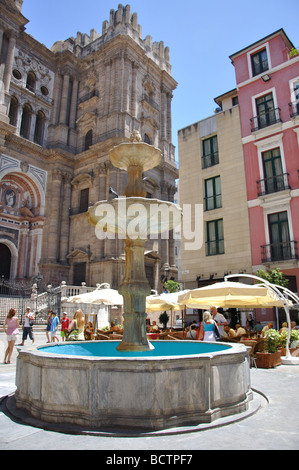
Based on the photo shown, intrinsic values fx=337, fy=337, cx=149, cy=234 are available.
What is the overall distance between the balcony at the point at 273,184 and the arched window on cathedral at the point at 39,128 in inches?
777

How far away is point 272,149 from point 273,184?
6.82ft

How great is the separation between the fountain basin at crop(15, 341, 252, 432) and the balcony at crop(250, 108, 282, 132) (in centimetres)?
1755

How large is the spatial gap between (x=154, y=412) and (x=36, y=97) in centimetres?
3038

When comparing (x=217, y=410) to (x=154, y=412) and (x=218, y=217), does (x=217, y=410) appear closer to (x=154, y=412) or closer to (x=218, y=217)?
(x=154, y=412)

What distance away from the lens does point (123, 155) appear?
777 cm

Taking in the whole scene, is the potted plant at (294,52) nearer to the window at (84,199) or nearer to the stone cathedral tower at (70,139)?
the stone cathedral tower at (70,139)

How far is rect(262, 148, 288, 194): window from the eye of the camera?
59.3 ft

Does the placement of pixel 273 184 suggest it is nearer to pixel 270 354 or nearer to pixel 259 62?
pixel 259 62

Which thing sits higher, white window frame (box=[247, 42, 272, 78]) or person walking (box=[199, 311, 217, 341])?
white window frame (box=[247, 42, 272, 78])

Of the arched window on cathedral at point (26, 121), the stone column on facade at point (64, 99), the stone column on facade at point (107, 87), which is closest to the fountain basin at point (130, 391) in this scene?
the stone column on facade at point (107, 87)

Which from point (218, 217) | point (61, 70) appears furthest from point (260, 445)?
point (61, 70)

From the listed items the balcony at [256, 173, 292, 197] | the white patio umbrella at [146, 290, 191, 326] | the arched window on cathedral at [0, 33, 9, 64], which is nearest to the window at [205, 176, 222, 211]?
the balcony at [256, 173, 292, 197]

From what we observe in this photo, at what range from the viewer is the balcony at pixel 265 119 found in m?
18.8

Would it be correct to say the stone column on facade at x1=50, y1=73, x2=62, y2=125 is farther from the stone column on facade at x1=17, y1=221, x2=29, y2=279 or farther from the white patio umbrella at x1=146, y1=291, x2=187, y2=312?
the white patio umbrella at x1=146, y1=291, x2=187, y2=312
